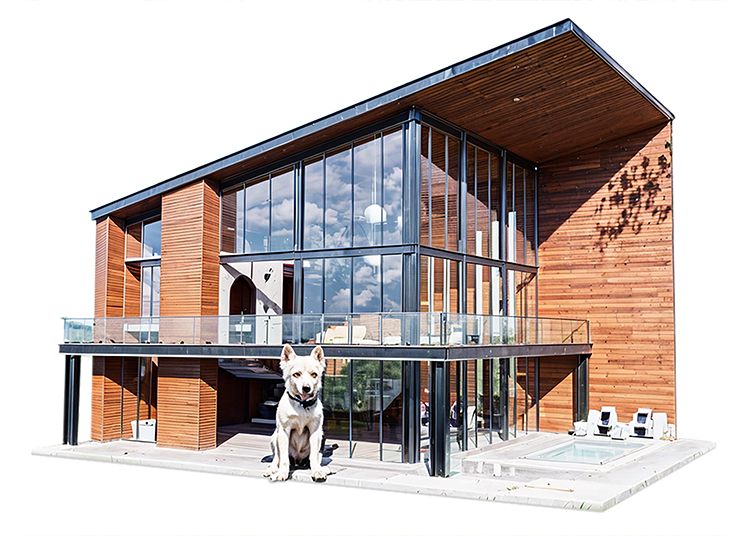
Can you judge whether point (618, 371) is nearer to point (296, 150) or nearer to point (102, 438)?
point (296, 150)

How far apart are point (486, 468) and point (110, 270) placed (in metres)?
11.4

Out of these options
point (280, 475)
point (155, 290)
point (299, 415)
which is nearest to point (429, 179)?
point (299, 415)

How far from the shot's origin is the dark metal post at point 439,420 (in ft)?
47.3

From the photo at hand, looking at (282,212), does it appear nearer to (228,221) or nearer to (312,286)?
(228,221)

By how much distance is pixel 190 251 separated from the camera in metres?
18.8

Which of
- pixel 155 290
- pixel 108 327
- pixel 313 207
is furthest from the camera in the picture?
pixel 155 290

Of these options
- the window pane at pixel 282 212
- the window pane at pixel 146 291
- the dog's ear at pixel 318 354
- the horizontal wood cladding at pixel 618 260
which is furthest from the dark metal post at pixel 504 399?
the window pane at pixel 146 291

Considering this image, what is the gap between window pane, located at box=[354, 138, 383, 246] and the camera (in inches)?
683

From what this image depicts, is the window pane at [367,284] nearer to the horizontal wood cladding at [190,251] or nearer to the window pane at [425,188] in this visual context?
the window pane at [425,188]

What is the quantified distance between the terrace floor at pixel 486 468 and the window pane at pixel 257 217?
16.0 feet

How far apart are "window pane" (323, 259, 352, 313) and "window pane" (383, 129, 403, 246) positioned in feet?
3.96

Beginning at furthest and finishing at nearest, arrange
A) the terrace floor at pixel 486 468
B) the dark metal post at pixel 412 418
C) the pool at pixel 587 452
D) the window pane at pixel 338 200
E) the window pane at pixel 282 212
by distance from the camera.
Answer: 1. the window pane at pixel 282 212
2. the window pane at pixel 338 200
3. the pool at pixel 587 452
4. the dark metal post at pixel 412 418
5. the terrace floor at pixel 486 468

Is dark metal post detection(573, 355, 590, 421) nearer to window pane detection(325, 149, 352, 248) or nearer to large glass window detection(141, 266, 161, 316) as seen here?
window pane detection(325, 149, 352, 248)

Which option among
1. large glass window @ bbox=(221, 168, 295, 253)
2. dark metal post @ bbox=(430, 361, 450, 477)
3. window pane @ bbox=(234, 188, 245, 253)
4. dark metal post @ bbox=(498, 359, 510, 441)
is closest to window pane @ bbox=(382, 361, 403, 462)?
dark metal post @ bbox=(430, 361, 450, 477)
